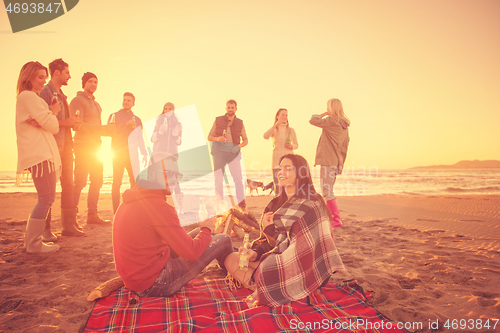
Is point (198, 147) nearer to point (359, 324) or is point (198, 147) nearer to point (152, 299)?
point (152, 299)

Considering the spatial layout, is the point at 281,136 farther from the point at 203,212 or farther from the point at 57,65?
the point at 57,65

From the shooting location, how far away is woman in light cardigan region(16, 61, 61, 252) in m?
3.50

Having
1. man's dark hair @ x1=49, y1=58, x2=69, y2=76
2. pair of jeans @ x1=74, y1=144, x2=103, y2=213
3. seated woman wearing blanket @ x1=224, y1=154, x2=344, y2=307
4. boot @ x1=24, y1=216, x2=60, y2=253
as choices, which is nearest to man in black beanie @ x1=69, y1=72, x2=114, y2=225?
pair of jeans @ x1=74, y1=144, x2=103, y2=213

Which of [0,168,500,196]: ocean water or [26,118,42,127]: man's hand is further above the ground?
[26,118,42,127]: man's hand

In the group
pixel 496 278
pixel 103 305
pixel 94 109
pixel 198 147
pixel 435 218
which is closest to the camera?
pixel 103 305

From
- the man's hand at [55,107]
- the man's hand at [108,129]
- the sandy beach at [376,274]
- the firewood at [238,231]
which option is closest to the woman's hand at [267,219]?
the sandy beach at [376,274]

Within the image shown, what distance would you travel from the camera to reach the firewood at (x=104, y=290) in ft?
8.41

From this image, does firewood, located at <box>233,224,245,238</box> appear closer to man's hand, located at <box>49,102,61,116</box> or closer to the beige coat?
the beige coat

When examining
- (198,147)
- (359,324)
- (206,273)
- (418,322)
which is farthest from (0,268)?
(198,147)

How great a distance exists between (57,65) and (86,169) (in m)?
1.89

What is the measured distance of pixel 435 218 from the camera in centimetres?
771

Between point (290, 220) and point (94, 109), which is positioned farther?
point (94, 109)

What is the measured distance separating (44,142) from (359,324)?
177 inches

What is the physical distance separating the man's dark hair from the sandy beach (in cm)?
292
